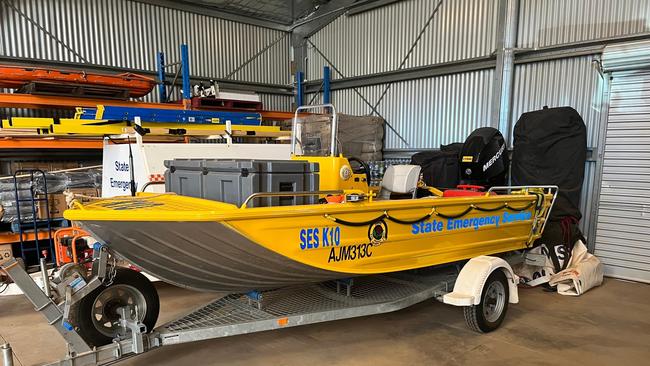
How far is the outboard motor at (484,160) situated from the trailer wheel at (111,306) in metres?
4.19

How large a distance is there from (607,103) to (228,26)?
7.48 meters

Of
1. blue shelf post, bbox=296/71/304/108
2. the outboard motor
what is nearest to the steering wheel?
the outboard motor

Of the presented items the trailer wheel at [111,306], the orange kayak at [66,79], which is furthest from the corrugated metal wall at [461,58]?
the trailer wheel at [111,306]

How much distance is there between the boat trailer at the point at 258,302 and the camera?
2330 millimetres

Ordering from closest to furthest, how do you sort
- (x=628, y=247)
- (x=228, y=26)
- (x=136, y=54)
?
(x=628, y=247) → (x=136, y=54) → (x=228, y=26)

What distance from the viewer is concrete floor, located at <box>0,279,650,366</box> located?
312 cm

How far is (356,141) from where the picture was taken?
8.16m

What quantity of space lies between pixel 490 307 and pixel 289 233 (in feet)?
7.34

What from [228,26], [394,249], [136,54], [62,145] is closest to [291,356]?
[394,249]

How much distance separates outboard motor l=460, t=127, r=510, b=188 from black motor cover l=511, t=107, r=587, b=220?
0.41m

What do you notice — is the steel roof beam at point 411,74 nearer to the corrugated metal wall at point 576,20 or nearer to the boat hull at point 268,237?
the corrugated metal wall at point 576,20

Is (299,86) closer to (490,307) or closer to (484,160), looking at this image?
(484,160)

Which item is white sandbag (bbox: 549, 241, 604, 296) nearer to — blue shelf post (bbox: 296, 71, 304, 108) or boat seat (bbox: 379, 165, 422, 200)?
boat seat (bbox: 379, 165, 422, 200)

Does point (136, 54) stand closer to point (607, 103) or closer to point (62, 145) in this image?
point (62, 145)
